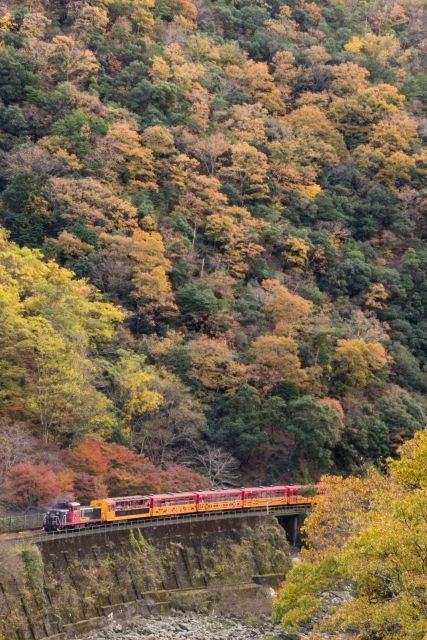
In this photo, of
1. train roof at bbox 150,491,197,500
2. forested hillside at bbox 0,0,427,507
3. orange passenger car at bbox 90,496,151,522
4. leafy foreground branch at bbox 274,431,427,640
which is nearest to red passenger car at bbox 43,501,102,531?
orange passenger car at bbox 90,496,151,522

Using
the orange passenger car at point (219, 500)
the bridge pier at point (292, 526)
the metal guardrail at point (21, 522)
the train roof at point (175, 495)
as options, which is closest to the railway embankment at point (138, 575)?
the orange passenger car at point (219, 500)

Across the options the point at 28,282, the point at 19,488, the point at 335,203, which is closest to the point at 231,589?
the point at 19,488

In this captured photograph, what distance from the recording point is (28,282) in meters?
51.0

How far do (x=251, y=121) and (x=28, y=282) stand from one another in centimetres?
2898

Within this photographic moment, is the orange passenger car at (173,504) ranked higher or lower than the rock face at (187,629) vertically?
higher

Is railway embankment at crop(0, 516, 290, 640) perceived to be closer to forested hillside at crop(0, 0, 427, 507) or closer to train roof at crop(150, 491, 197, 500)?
train roof at crop(150, 491, 197, 500)

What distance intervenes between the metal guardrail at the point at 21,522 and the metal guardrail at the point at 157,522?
23.3 inches

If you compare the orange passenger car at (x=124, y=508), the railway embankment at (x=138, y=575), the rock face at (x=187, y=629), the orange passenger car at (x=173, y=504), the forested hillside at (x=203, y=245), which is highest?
the forested hillside at (x=203, y=245)

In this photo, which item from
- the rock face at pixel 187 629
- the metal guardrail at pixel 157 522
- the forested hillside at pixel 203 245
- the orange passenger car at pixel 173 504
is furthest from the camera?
the forested hillside at pixel 203 245

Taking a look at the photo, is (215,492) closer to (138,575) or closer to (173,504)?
(173,504)

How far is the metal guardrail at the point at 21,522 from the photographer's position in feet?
121

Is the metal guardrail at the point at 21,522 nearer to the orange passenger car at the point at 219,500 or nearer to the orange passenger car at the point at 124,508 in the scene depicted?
the orange passenger car at the point at 124,508

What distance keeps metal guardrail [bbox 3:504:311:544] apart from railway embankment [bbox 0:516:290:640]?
186 mm

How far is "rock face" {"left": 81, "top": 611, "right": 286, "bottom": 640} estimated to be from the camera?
35281 mm
